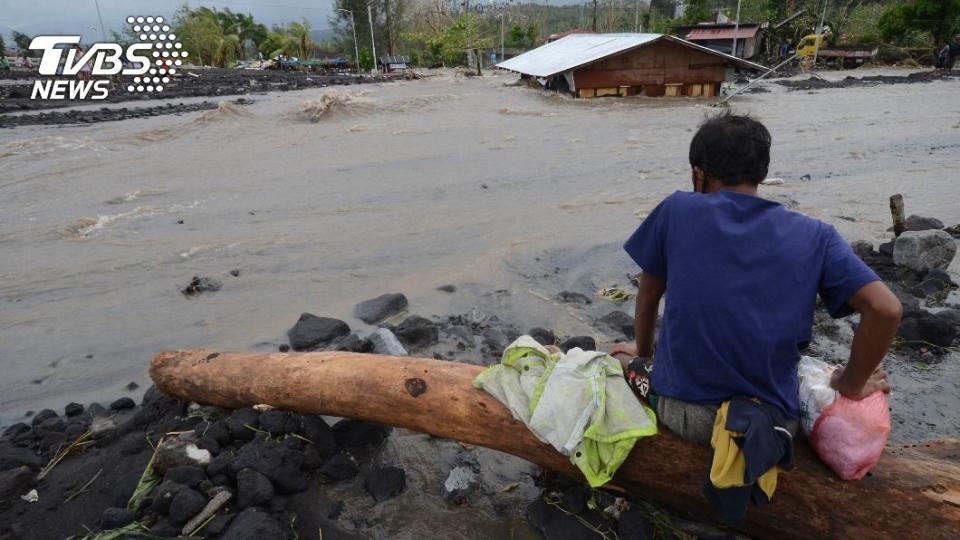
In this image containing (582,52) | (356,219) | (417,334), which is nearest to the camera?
(417,334)

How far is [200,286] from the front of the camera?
5562mm

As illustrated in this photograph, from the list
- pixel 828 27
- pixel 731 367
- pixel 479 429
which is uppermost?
pixel 828 27

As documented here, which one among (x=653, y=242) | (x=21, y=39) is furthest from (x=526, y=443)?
(x=21, y=39)

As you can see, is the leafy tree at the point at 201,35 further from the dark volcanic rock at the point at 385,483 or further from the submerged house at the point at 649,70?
the dark volcanic rock at the point at 385,483

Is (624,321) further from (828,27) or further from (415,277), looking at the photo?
(828,27)

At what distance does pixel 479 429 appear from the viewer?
8.72 ft

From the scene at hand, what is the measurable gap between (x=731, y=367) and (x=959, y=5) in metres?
34.3

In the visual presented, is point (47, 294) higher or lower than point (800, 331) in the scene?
lower

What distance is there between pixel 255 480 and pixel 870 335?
2.54m

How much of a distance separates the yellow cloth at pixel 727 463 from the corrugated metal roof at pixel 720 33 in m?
34.6

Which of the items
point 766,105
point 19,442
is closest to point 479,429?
point 19,442

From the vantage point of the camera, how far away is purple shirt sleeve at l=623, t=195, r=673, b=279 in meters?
2.12

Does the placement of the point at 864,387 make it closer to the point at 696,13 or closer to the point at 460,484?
the point at 460,484

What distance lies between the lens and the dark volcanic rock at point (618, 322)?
4477mm
